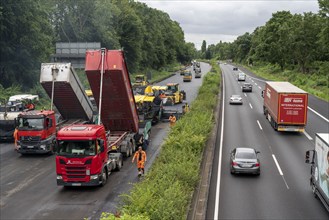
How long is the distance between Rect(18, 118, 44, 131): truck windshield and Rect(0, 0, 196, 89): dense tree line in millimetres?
22689

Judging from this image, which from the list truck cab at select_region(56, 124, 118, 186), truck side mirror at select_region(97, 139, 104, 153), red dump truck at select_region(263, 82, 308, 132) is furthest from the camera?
red dump truck at select_region(263, 82, 308, 132)

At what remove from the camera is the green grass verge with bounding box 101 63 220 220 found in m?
12.4

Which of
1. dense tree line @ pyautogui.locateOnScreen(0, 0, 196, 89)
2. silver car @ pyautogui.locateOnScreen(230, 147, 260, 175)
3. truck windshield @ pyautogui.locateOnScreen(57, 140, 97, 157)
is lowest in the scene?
silver car @ pyautogui.locateOnScreen(230, 147, 260, 175)

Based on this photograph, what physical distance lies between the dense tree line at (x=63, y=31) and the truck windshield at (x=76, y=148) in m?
30.4

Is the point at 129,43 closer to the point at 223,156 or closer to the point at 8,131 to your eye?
the point at 8,131

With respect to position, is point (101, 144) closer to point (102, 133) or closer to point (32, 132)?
point (102, 133)

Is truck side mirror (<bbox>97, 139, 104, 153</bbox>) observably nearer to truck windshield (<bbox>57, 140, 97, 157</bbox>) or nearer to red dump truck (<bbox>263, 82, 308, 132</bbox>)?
truck windshield (<bbox>57, 140, 97, 157</bbox>)

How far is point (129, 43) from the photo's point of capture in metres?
89.4

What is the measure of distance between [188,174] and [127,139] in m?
9.99

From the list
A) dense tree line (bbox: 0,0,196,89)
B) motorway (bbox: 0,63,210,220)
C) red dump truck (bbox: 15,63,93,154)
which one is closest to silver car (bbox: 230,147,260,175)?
Answer: motorway (bbox: 0,63,210,220)

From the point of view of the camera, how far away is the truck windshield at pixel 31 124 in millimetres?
26609

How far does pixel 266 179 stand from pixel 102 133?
28.9 feet

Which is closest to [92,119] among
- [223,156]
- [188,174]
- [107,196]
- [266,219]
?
[223,156]

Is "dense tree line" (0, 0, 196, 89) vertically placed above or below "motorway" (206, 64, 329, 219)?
above
